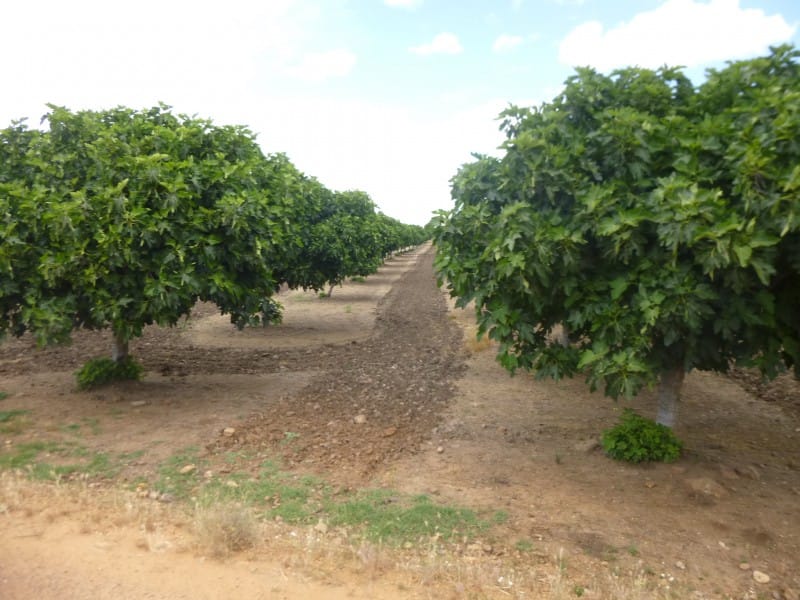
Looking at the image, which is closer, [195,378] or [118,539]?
[118,539]

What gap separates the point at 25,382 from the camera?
1102 centimetres

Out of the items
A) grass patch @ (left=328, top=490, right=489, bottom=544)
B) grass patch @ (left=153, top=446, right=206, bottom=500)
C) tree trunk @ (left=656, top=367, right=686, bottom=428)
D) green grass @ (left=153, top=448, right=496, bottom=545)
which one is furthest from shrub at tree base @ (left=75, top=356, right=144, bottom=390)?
tree trunk @ (left=656, top=367, right=686, bottom=428)

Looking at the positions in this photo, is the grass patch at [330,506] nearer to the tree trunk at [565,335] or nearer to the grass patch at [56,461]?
the grass patch at [56,461]

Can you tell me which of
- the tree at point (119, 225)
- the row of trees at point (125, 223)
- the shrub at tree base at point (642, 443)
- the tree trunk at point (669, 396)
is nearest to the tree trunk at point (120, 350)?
the row of trees at point (125, 223)

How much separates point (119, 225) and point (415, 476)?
5.27 m

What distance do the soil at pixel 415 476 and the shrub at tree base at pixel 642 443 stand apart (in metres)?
0.14

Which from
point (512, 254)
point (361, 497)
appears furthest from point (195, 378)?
point (512, 254)

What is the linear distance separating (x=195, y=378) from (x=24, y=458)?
4.41 meters

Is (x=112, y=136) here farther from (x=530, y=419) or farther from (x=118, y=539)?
(x=530, y=419)

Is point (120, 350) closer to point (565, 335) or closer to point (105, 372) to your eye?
point (105, 372)

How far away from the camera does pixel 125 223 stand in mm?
8141

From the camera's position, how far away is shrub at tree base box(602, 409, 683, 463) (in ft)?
23.1

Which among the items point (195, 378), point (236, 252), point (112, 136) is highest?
point (112, 136)

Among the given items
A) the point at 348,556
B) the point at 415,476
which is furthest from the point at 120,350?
the point at 348,556
